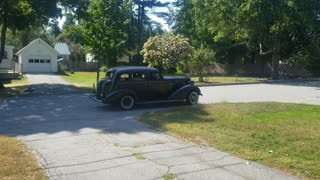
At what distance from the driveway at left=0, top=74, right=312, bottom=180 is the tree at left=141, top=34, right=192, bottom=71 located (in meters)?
22.4

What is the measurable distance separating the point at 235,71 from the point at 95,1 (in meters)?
21.9

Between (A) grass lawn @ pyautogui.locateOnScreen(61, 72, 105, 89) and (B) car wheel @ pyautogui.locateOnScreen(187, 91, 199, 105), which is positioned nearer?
(B) car wheel @ pyautogui.locateOnScreen(187, 91, 199, 105)

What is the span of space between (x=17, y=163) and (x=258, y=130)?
5.32 metres

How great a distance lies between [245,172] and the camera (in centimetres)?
642

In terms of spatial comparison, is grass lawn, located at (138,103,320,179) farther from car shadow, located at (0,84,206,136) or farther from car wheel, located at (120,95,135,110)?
car wheel, located at (120,95,135,110)

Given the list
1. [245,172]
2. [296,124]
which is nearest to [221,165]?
[245,172]

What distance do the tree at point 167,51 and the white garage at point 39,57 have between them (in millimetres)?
21446

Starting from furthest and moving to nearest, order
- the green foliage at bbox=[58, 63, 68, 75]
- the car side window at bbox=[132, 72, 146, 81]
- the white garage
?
1. the green foliage at bbox=[58, 63, 68, 75]
2. the white garage
3. the car side window at bbox=[132, 72, 146, 81]

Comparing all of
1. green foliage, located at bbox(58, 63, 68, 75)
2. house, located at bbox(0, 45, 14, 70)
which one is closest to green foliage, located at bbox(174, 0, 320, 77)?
green foliage, located at bbox(58, 63, 68, 75)

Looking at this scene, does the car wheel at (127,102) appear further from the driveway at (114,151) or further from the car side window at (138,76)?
the driveway at (114,151)

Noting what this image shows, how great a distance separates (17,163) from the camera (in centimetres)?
698

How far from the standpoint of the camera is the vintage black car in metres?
14.9

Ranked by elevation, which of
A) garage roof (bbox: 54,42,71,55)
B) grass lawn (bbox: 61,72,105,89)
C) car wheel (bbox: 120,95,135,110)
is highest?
garage roof (bbox: 54,42,71,55)

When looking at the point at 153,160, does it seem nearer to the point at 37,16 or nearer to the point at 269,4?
the point at 37,16
